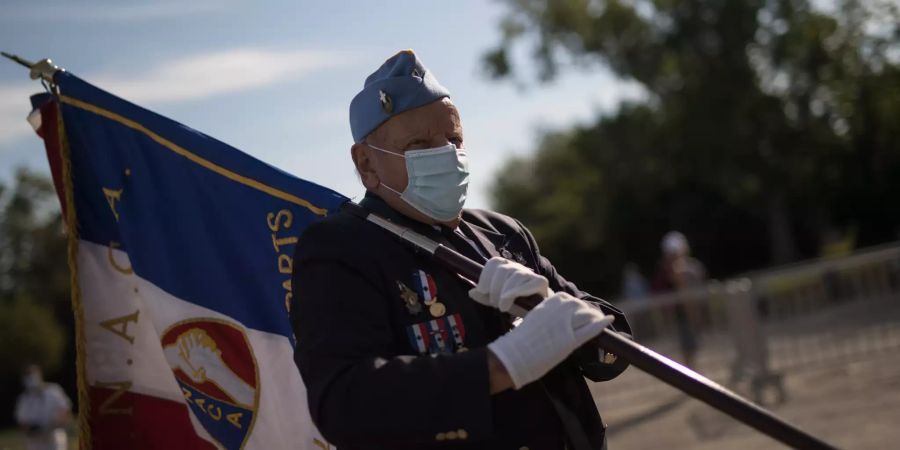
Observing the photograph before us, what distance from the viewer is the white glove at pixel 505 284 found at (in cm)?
Answer: 250

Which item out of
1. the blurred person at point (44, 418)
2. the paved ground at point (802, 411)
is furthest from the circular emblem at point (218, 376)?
the blurred person at point (44, 418)

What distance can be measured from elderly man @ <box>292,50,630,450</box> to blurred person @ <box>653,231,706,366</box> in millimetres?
9343

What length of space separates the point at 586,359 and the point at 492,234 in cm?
48

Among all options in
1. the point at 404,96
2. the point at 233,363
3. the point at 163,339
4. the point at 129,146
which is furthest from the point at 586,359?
the point at 129,146

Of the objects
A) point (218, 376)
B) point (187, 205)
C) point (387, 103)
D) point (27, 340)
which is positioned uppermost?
point (387, 103)

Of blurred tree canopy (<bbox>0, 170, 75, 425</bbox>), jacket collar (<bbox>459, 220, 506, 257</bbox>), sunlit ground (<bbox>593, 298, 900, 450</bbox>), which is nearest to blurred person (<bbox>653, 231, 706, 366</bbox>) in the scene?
sunlit ground (<bbox>593, 298, 900, 450</bbox>)

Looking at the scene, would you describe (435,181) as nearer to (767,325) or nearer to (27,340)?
(767,325)

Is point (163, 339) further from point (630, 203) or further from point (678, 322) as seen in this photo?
point (630, 203)

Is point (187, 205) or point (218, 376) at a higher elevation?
point (187, 205)

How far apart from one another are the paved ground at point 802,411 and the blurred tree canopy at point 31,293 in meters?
15.9

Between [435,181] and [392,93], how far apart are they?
0.24m

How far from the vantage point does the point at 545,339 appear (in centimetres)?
241

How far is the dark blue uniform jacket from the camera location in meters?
2.40

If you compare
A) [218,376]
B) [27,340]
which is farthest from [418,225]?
[27,340]
